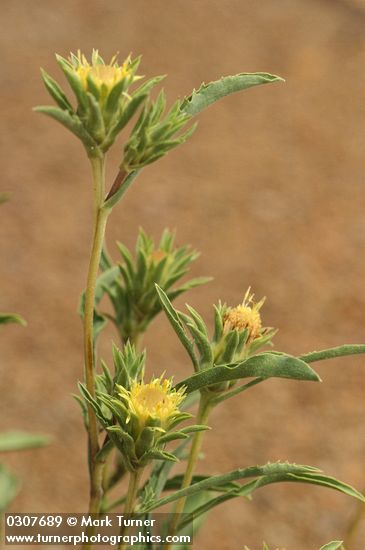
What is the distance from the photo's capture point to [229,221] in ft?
10.6

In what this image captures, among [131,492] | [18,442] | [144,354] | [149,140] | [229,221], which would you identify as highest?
[229,221]

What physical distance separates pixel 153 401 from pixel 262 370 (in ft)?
0.31

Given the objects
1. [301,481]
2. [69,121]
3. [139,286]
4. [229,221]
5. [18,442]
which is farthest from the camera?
[229,221]

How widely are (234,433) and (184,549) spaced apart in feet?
5.25

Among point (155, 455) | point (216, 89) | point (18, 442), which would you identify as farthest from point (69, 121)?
point (18, 442)

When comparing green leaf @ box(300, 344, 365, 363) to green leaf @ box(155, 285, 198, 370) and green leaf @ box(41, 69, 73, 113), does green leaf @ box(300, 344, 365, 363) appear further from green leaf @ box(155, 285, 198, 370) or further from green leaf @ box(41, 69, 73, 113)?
green leaf @ box(41, 69, 73, 113)

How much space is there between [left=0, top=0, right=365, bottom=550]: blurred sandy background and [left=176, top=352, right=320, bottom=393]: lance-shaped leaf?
155 cm

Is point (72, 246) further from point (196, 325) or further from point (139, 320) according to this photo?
point (196, 325)

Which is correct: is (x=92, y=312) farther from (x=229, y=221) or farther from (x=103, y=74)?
(x=229, y=221)

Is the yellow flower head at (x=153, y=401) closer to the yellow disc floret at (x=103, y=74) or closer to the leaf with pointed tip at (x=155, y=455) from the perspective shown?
the leaf with pointed tip at (x=155, y=455)

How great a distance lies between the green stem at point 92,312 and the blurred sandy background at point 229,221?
1.49 m

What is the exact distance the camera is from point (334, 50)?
4.19 metres

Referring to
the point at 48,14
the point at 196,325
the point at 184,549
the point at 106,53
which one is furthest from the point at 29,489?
the point at 48,14

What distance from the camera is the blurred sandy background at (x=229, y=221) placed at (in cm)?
244
